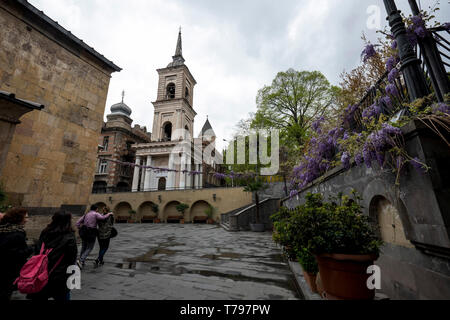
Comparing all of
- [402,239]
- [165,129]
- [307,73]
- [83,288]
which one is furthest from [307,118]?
[165,129]

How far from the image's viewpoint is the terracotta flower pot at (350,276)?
217 centimetres

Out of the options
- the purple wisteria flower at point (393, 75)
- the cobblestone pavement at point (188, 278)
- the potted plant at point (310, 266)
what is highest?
the purple wisteria flower at point (393, 75)

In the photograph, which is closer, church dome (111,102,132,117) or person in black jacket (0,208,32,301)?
person in black jacket (0,208,32,301)

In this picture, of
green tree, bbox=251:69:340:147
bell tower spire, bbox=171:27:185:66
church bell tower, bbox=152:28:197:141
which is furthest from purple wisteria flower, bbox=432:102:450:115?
bell tower spire, bbox=171:27:185:66

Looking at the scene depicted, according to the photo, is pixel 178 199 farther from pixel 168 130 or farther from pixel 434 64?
pixel 434 64

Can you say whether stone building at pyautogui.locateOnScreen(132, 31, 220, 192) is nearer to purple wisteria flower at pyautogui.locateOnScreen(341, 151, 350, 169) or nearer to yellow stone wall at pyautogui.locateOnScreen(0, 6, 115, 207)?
yellow stone wall at pyautogui.locateOnScreen(0, 6, 115, 207)

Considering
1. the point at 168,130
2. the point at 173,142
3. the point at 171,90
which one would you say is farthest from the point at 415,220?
the point at 171,90

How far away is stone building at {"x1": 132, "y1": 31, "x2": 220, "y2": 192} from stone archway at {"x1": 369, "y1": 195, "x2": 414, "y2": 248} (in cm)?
2355

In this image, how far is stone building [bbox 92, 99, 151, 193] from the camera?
31.1m

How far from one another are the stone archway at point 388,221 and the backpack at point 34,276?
4.35 meters

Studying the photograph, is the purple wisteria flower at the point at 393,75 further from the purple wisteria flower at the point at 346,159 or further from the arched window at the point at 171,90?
the arched window at the point at 171,90

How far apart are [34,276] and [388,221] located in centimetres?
460

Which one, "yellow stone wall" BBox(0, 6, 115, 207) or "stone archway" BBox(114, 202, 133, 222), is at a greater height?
"yellow stone wall" BBox(0, 6, 115, 207)

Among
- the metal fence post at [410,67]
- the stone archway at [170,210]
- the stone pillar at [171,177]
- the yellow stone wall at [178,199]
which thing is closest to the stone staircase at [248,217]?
the yellow stone wall at [178,199]
